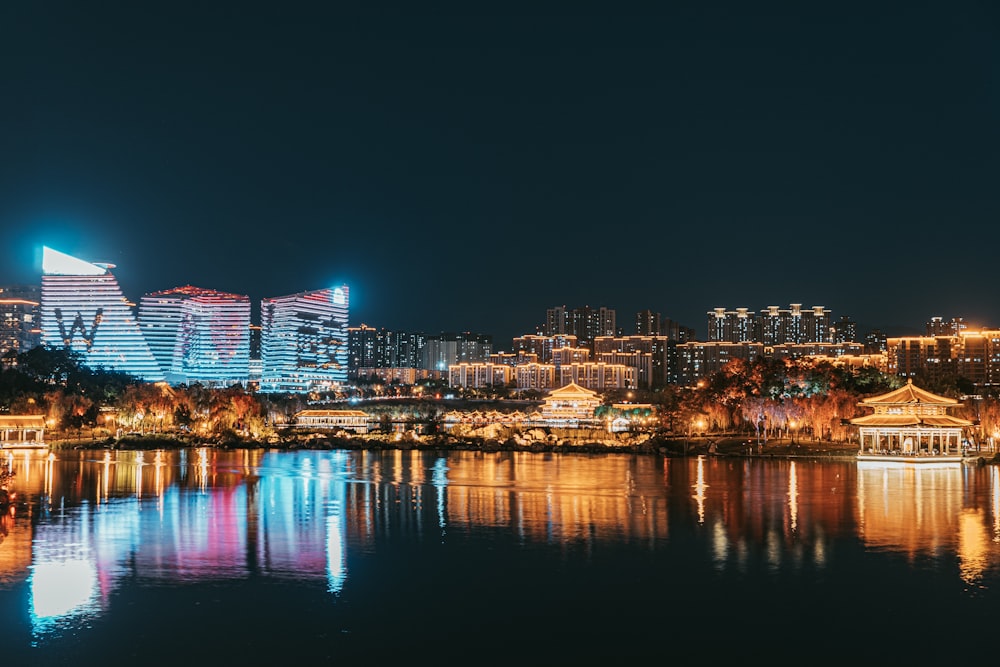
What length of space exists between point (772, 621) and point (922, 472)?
19.1 m

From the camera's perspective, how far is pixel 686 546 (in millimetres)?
14883

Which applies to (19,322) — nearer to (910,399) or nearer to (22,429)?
(22,429)

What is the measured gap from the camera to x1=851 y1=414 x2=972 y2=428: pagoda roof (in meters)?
30.8

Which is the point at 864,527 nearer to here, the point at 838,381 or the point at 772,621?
the point at 772,621

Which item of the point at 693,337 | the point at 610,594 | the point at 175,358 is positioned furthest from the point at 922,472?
the point at 693,337

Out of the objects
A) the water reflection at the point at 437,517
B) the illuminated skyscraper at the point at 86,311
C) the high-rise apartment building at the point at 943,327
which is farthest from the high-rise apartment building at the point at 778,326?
the water reflection at the point at 437,517

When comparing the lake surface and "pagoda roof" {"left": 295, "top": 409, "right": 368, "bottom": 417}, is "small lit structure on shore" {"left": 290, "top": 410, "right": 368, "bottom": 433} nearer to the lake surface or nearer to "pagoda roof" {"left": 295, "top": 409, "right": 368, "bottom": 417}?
"pagoda roof" {"left": 295, "top": 409, "right": 368, "bottom": 417}

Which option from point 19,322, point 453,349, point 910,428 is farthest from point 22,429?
point 453,349

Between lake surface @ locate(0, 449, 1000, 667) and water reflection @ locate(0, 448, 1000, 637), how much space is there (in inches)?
2.9

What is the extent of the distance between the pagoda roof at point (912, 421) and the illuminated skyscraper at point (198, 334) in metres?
55.3

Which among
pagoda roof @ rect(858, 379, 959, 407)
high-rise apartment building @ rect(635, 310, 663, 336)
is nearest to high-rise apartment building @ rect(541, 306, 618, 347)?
high-rise apartment building @ rect(635, 310, 663, 336)

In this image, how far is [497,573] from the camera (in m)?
13.0

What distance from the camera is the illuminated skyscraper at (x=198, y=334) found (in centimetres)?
7775

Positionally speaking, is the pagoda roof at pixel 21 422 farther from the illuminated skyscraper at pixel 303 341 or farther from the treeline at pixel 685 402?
the illuminated skyscraper at pixel 303 341
